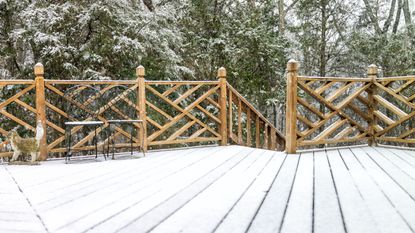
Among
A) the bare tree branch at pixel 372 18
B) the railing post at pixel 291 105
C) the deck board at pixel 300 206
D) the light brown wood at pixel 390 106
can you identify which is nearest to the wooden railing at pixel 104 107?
the railing post at pixel 291 105

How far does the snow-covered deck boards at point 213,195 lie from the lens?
191cm

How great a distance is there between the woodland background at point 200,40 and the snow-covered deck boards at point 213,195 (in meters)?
2.67

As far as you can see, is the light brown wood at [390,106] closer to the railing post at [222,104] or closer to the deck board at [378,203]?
the deck board at [378,203]

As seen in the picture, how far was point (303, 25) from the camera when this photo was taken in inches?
378

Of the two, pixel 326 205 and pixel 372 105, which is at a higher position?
pixel 372 105

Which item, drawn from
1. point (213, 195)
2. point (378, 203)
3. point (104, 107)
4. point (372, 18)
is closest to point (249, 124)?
point (104, 107)

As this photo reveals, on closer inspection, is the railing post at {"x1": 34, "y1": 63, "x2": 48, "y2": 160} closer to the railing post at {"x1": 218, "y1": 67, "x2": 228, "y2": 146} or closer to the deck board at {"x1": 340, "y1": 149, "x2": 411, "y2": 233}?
the railing post at {"x1": 218, "y1": 67, "x2": 228, "y2": 146}

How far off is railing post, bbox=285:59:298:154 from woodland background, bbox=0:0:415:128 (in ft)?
8.88

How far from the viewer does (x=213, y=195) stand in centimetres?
247

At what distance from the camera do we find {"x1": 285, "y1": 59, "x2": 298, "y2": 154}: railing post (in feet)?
14.7

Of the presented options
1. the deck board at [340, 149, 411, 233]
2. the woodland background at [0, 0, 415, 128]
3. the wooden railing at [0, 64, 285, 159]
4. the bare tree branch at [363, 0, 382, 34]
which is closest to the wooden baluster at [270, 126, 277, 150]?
the wooden railing at [0, 64, 285, 159]

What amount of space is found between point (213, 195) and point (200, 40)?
5.74 m

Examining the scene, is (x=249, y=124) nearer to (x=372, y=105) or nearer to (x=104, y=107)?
(x=372, y=105)

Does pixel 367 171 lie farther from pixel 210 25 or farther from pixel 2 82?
pixel 210 25
